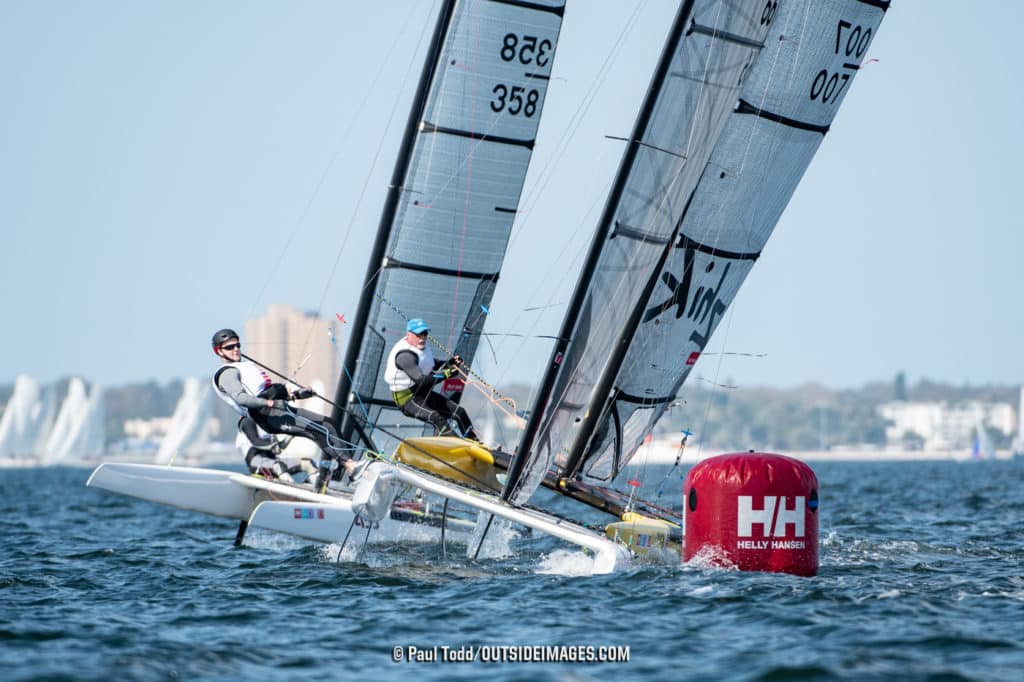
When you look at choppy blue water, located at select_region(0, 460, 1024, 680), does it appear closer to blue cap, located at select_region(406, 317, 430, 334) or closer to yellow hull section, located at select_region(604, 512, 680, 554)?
yellow hull section, located at select_region(604, 512, 680, 554)

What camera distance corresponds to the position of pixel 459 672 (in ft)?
18.2

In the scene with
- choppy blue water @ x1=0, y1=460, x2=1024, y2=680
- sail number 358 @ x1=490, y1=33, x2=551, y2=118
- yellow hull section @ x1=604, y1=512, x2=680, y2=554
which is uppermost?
sail number 358 @ x1=490, y1=33, x2=551, y2=118

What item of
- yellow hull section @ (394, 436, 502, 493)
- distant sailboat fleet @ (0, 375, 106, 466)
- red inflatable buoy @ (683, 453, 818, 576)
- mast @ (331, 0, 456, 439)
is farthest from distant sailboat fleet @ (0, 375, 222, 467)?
red inflatable buoy @ (683, 453, 818, 576)

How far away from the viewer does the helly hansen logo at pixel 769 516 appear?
23.8 feet

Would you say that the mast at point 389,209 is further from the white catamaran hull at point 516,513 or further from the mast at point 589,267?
the mast at point 589,267

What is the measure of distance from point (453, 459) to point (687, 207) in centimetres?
238

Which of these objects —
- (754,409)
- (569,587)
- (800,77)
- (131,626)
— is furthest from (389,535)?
(754,409)

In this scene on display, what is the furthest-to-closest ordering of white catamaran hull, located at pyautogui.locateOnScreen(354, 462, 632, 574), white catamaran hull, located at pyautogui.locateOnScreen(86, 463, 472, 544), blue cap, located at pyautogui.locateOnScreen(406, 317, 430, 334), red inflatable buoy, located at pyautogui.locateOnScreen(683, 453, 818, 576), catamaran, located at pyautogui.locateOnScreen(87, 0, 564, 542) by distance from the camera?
catamaran, located at pyautogui.locateOnScreen(87, 0, 564, 542)
blue cap, located at pyautogui.locateOnScreen(406, 317, 430, 334)
white catamaran hull, located at pyautogui.locateOnScreen(86, 463, 472, 544)
white catamaran hull, located at pyautogui.locateOnScreen(354, 462, 632, 574)
red inflatable buoy, located at pyautogui.locateOnScreen(683, 453, 818, 576)

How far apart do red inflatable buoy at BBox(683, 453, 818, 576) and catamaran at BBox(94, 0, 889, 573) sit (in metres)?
0.82

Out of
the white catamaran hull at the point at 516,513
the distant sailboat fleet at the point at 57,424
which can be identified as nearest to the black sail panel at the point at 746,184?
the white catamaran hull at the point at 516,513

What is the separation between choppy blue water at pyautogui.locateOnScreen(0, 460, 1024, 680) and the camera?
18.2 feet

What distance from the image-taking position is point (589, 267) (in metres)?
8.50

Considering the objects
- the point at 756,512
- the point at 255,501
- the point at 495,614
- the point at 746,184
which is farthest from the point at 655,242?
the point at 255,501

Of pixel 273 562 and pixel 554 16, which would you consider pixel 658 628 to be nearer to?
pixel 273 562
